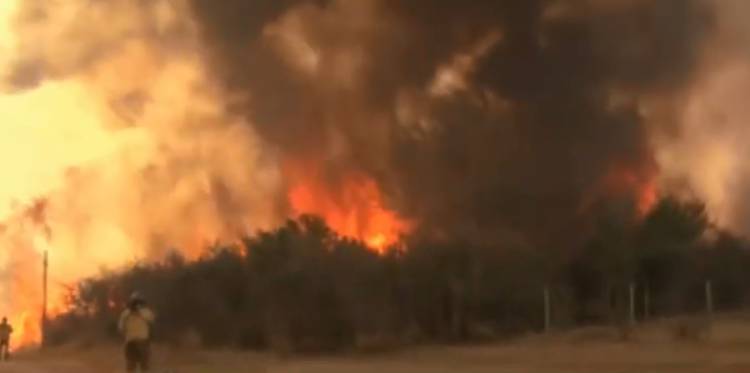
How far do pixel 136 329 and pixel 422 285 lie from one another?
81.7 ft

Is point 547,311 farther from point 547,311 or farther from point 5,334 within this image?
point 5,334

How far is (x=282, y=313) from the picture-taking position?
4794cm

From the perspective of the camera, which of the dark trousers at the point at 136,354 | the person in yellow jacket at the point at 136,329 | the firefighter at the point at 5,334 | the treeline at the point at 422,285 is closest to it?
the person in yellow jacket at the point at 136,329

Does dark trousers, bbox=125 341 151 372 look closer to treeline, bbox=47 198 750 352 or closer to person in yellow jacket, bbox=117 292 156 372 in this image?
person in yellow jacket, bbox=117 292 156 372

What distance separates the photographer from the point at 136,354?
26.5 m

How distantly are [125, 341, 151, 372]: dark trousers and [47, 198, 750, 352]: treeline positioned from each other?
19847mm

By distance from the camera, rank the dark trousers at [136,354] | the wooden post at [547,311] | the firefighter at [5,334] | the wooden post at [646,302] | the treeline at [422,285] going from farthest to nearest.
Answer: the wooden post at [646,302] → the treeline at [422,285] → the firefighter at [5,334] → the wooden post at [547,311] → the dark trousers at [136,354]

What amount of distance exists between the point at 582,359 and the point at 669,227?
2325 centimetres

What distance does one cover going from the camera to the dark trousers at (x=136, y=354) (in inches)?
1035

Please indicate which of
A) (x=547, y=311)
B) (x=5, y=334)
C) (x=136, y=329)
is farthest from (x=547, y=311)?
(x=136, y=329)

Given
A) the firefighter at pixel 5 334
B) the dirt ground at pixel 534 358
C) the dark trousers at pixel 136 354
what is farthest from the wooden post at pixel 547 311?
the dark trousers at pixel 136 354

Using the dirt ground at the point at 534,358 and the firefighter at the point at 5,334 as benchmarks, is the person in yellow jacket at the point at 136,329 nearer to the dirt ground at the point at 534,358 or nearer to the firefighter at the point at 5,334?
the dirt ground at the point at 534,358

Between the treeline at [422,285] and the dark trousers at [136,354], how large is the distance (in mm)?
19847

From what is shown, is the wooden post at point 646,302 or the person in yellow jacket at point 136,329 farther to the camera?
the wooden post at point 646,302
